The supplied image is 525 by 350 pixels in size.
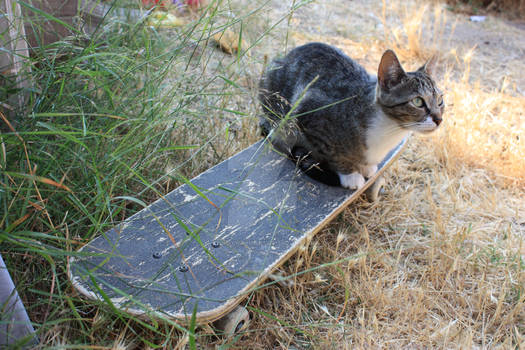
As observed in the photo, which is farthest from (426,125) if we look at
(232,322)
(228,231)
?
(232,322)

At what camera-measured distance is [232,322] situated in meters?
1.44

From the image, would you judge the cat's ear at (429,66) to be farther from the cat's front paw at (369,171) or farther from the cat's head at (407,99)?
the cat's front paw at (369,171)

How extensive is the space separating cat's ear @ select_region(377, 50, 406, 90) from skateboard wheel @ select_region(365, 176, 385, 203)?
0.53 meters

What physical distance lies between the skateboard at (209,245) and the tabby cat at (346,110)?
0.39 feet

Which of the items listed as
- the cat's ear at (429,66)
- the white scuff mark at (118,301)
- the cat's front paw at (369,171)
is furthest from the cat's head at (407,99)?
the white scuff mark at (118,301)

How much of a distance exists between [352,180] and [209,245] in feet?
2.50

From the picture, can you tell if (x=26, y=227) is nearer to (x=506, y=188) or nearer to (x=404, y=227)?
(x=404, y=227)

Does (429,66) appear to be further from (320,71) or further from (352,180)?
(352,180)

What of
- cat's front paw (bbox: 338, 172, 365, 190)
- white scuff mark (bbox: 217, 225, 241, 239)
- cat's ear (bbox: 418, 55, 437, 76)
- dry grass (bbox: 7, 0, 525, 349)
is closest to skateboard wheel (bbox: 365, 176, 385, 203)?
dry grass (bbox: 7, 0, 525, 349)

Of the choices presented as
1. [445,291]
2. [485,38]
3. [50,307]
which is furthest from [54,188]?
[485,38]

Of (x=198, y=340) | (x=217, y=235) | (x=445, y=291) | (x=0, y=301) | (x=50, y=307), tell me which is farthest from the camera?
(x=445, y=291)

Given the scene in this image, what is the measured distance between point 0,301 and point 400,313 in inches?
50.8

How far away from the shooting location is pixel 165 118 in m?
1.55

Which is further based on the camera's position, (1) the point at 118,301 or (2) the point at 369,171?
(2) the point at 369,171
